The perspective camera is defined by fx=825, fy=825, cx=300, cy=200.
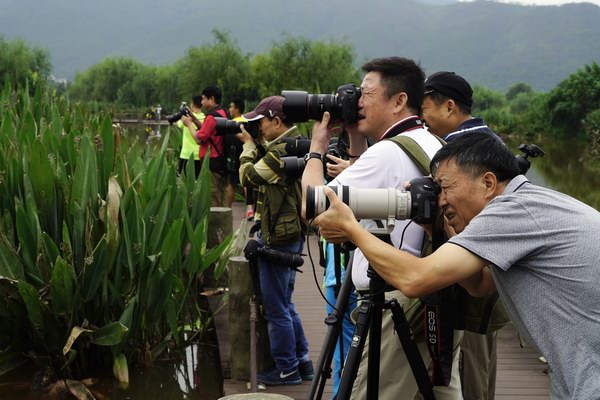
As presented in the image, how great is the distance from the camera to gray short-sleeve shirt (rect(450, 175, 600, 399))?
1863mm

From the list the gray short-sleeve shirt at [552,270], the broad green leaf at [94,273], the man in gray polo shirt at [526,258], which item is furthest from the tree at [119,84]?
the gray short-sleeve shirt at [552,270]

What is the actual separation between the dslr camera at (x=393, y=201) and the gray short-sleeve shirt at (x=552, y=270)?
0.28m

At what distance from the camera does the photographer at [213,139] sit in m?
7.80

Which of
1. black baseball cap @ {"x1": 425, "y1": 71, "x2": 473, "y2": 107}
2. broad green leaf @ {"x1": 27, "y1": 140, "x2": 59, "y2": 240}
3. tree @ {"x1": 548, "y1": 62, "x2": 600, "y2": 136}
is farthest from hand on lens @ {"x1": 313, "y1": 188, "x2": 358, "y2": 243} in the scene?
tree @ {"x1": 548, "y1": 62, "x2": 600, "y2": 136}

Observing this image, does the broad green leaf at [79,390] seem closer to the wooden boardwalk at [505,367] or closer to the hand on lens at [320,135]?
the wooden boardwalk at [505,367]

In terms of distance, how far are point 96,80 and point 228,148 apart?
94.4 metres

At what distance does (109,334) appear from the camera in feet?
12.7

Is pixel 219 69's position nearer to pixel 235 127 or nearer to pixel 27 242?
pixel 235 127

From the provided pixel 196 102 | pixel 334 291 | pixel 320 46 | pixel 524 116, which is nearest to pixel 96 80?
pixel 320 46

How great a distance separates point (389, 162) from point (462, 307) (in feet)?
1.72

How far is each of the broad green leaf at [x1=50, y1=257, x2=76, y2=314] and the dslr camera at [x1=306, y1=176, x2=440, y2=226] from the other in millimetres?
1830

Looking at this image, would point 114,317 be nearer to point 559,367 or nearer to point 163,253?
point 163,253

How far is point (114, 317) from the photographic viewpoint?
13.8ft

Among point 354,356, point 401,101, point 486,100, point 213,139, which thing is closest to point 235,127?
point 401,101
